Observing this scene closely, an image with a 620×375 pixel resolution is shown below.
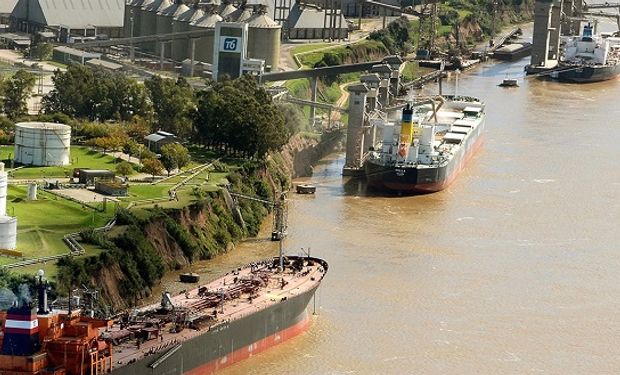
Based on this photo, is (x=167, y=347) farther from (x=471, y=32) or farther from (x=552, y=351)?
(x=471, y=32)

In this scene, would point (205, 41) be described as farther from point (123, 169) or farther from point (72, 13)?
point (123, 169)

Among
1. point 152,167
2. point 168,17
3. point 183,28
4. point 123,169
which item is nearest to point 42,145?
point 123,169

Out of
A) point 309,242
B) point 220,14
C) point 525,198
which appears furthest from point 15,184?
point 220,14

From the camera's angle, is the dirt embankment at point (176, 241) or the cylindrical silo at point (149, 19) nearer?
the dirt embankment at point (176, 241)

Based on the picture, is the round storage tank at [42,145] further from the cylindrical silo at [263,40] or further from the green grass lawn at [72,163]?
the cylindrical silo at [263,40]

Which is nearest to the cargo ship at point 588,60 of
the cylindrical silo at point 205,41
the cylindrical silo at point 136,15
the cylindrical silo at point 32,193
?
the cylindrical silo at point 205,41

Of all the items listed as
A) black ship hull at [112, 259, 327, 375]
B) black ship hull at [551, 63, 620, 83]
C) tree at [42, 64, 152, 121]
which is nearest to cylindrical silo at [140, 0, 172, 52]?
black ship hull at [551, 63, 620, 83]
